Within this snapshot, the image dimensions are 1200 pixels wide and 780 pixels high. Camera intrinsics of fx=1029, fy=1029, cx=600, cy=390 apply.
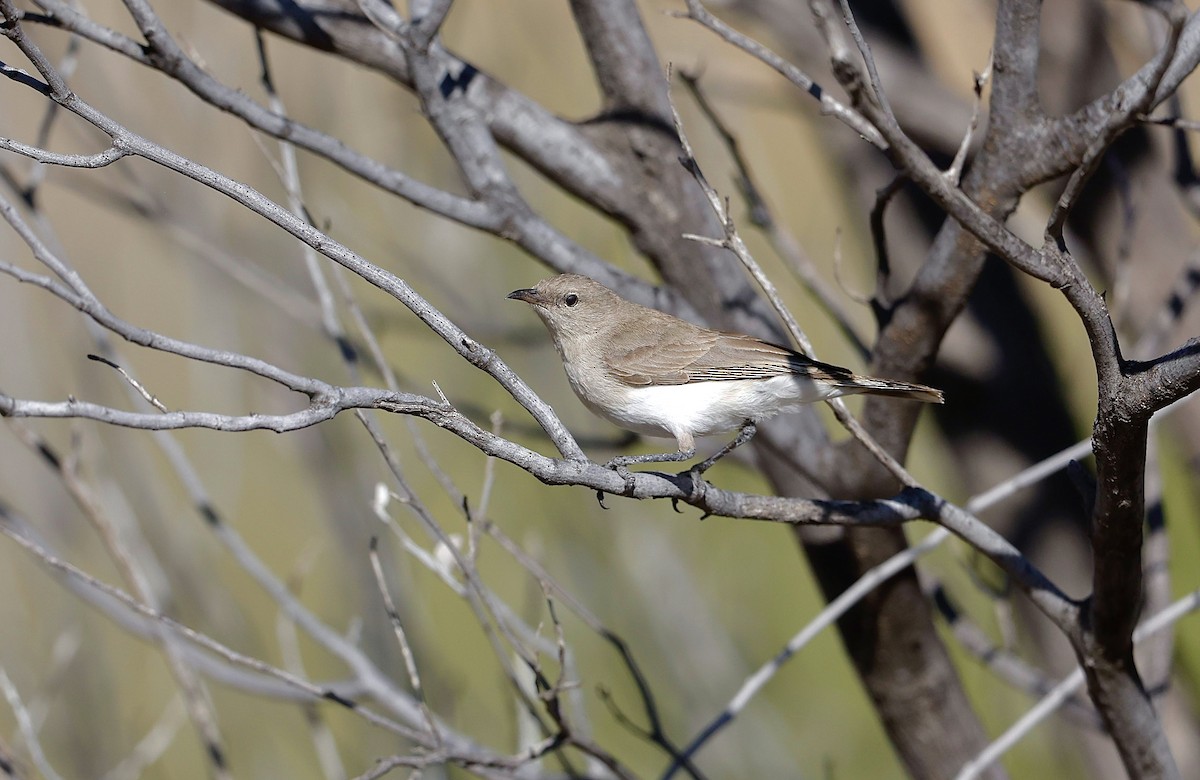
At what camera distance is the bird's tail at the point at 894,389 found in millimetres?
2180

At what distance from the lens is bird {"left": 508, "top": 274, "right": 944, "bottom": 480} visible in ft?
8.11

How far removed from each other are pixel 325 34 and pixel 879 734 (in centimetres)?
375

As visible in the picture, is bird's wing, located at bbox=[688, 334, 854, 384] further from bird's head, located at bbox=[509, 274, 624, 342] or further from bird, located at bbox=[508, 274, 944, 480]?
bird's head, located at bbox=[509, 274, 624, 342]

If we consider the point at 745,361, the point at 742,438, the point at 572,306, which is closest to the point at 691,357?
the point at 745,361

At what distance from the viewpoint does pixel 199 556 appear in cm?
343

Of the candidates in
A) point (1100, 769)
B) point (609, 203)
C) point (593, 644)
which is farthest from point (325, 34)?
point (1100, 769)

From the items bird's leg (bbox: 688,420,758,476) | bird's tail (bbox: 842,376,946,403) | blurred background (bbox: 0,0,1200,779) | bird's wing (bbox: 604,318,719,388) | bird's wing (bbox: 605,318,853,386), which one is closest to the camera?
bird's tail (bbox: 842,376,946,403)

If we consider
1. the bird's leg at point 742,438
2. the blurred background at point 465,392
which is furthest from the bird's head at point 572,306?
the bird's leg at point 742,438

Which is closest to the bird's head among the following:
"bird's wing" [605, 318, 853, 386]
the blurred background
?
"bird's wing" [605, 318, 853, 386]

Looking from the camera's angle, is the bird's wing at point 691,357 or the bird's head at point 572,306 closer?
the bird's wing at point 691,357

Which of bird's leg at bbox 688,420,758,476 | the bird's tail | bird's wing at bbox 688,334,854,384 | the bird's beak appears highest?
the bird's beak

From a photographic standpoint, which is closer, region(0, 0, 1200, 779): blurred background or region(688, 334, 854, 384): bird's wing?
region(688, 334, 854, 384): bird's wing

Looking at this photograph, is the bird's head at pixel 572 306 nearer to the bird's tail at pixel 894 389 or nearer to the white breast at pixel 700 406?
the white breast at pixel 700 406

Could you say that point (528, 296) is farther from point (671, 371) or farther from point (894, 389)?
point (894, 389)
